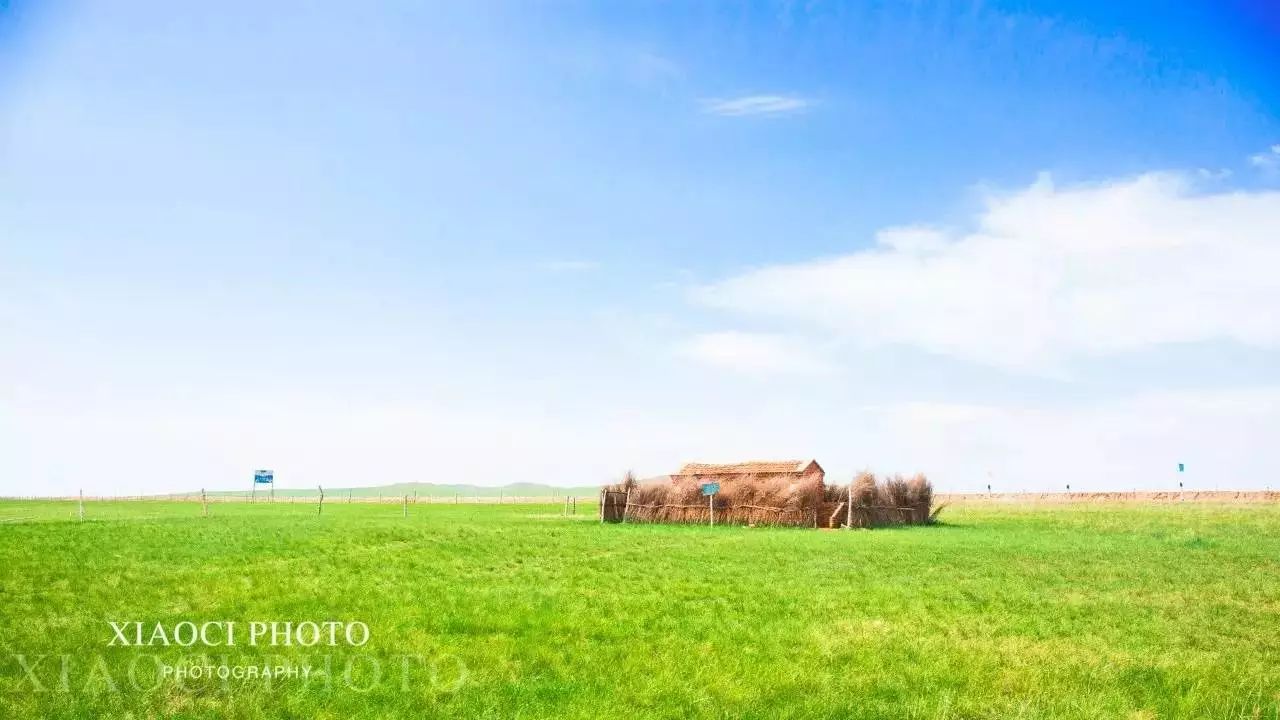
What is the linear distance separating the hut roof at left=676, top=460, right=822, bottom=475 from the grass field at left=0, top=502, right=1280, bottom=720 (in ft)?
84.8

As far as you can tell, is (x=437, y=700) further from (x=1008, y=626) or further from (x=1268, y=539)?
(x=1268, y=539)

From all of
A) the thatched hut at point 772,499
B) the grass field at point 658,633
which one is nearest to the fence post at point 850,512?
the thatched hut at point 772,499

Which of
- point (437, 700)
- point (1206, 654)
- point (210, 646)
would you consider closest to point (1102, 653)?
point (1206, 654)

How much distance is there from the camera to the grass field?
8.47 meters

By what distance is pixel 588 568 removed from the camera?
18984 millimetres

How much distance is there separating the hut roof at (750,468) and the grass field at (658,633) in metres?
25.9

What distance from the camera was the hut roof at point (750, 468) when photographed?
48.3m

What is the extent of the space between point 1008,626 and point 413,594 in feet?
31.7

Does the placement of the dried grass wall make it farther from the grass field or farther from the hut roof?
the grass field

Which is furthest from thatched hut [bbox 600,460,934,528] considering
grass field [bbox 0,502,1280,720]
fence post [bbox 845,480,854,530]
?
grass field [bbox 0,502,1280,720]

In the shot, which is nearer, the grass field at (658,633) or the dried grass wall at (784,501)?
the grass field at (658,633)

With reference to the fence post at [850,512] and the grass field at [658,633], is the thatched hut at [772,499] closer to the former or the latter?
the fence post at [850,512]

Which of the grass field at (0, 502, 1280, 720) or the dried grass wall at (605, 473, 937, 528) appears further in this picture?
the dried grass wall at (605, 473, 937, 528)

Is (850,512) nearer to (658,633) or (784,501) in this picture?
(784,501)
